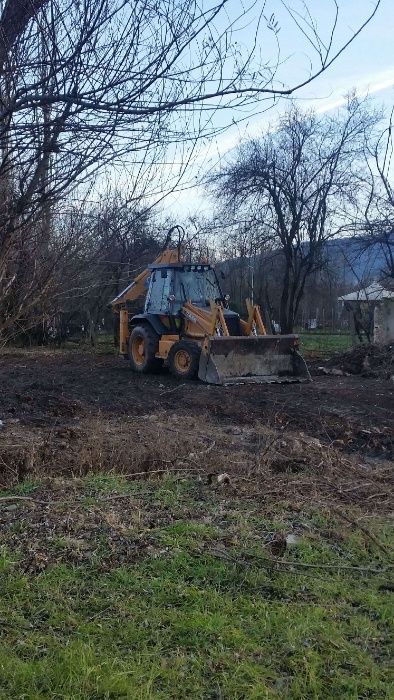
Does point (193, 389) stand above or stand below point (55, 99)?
below

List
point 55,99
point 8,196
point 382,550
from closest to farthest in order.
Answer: point 55,99 < point 8,196 < point 382,550

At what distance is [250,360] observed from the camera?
15.3m

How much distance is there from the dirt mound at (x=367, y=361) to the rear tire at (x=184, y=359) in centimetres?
521

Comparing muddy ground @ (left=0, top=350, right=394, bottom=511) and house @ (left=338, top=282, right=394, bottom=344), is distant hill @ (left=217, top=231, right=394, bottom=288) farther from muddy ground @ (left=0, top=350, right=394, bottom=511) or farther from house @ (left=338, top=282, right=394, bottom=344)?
muddy ground @ (left=0, top=350, right=394, bottom=511)

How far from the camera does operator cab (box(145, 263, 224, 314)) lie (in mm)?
16641

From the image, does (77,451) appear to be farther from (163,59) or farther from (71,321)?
(71,321)

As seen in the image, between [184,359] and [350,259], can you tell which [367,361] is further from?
[350,259]

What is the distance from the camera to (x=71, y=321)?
28.0 metres

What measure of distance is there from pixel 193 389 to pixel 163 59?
10.5 m

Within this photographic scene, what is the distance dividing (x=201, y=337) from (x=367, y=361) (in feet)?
18.9

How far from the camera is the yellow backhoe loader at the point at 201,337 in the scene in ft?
49.7

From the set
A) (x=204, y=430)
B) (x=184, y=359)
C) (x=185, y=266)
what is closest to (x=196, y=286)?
(x=185, y=266)

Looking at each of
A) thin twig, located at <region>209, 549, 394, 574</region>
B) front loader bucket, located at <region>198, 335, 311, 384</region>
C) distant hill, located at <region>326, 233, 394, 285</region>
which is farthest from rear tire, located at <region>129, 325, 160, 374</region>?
thin twig, located at <region>209, 549, 394, 574</region>

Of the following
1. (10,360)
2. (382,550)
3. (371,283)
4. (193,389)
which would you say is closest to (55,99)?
(382,550)
